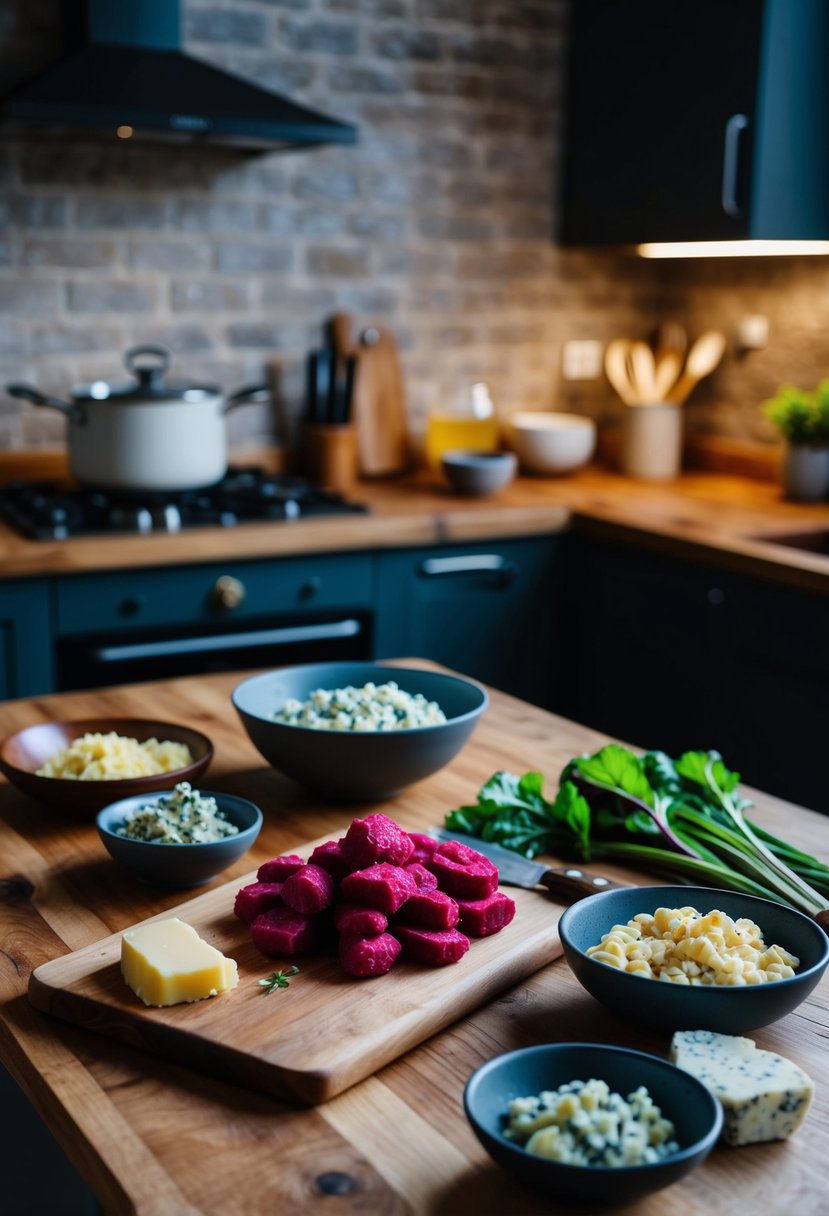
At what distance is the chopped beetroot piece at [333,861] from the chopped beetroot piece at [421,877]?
52 millimetres

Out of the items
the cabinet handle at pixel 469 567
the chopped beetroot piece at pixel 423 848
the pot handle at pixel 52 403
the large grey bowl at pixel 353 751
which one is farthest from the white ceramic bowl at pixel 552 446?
the chopped beetroot piece at pixel 423 848

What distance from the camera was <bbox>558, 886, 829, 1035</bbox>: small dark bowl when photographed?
968 mm

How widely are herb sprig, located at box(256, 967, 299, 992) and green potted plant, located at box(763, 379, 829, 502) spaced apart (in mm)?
2635

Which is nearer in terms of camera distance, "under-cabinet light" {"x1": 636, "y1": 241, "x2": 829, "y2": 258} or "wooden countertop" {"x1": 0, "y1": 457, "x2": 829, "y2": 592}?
"wooden countertop" {"x1": 0, "y1": 457, "x2": 829, "y2": 592}

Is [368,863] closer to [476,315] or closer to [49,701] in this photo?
[49,701]

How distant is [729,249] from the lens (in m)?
3.68

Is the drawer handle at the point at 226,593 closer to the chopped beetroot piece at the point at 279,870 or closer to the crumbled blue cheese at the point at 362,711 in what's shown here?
the crumbled blue cheese at the point at 362,711

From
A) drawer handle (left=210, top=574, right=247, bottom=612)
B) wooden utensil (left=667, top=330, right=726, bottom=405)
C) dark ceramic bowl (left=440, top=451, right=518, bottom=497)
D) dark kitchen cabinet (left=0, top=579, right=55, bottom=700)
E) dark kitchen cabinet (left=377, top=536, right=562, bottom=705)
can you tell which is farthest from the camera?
wooden utensil (left=667, top=330, right=726, bottom=405)

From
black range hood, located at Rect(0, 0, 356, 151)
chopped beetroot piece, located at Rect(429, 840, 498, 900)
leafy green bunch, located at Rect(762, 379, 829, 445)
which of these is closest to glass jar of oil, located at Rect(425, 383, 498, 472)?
leafy green bunch, located at Rect(762, 379, 829, 445)

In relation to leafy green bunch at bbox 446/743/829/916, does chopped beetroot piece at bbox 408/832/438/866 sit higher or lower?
higher

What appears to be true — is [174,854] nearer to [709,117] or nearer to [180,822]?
[180,822]

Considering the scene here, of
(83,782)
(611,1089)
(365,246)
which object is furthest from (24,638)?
(611,1089)

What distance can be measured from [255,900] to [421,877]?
146mm

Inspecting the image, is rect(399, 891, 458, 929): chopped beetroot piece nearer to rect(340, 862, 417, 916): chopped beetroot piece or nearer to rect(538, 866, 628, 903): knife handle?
rect(340, 862, 417, 916): chopped beetroot piece
